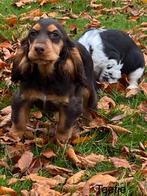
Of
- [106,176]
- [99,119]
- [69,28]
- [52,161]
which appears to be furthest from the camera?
[69,28]

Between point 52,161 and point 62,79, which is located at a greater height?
point 62,79

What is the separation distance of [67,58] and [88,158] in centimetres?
79

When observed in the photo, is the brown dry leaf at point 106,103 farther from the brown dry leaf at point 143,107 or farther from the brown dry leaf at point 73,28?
the brown dry leaf at point 73,28

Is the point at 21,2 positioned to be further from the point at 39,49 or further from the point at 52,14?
the point at 39,49

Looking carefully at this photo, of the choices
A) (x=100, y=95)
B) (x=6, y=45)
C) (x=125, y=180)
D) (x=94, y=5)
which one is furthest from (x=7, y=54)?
(x=125, y=180)

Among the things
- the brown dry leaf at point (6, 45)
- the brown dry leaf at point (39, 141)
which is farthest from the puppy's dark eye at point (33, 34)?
the brown dry leaf at point (6, 45)

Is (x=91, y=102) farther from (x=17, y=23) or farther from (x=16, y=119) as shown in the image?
(x=17, y=23)

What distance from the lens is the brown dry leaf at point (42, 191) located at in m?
3.75

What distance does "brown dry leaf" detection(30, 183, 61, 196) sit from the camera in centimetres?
375

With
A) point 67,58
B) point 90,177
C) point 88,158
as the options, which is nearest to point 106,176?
point 90,177

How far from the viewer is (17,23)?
7.67 meters

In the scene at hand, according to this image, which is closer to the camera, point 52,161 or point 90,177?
point 90,177

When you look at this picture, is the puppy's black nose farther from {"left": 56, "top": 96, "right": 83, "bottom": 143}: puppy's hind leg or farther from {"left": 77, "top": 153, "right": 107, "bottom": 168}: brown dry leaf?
{"left": 77, "top": 153, "right": 107, "bottom": 168}: brown dry leaf

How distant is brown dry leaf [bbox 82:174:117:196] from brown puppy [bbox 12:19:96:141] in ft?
2.40
